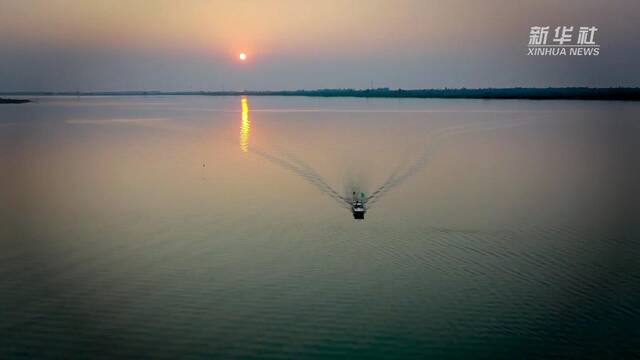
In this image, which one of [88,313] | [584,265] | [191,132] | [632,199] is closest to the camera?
[88,313]

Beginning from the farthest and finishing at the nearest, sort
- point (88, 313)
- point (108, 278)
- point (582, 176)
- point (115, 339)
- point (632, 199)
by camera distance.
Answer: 1. point (582, 176)
2. point (632, 199)
3. point (108, 278)
4. point (88, 313)
5. point (115, 339)

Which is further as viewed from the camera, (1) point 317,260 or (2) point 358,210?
(2) point 358,210

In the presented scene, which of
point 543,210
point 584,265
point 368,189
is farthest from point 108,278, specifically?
point 543,210

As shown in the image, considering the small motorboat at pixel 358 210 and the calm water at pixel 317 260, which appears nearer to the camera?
the calm water at pixel 317 260

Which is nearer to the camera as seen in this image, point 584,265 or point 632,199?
point 584,265

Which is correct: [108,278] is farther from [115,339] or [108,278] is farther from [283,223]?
[283,223]

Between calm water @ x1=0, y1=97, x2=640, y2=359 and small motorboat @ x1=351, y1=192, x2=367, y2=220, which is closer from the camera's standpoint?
calm water @ x1=0, y1=97, x2=640, y2=359

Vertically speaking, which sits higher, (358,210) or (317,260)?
(358,210)
